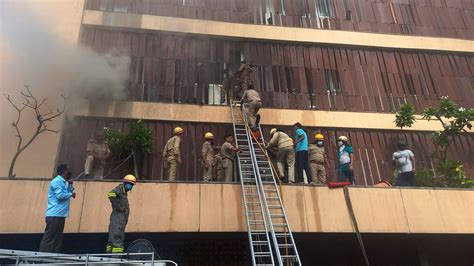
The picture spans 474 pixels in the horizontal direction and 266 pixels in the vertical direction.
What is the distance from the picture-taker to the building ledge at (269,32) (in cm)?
1117

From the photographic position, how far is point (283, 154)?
335 inches

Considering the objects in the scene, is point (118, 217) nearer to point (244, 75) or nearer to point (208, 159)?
point (208, 159)

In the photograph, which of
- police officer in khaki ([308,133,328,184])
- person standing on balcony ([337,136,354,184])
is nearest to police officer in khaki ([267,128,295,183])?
police officer in khaki ([308,133,328,184])

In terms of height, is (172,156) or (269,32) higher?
(269,32)

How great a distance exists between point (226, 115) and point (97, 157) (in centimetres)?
346

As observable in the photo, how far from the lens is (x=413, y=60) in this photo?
12.2 m

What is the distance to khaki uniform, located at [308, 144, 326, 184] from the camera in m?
8.73

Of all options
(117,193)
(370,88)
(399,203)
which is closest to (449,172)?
(399,203)

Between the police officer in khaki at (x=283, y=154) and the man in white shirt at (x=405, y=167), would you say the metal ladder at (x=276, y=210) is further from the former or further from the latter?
the man in white shirt at (x=405, y=167)

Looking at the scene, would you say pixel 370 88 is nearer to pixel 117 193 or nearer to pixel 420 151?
pixel 420 151

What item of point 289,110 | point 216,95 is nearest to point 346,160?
point 289,110

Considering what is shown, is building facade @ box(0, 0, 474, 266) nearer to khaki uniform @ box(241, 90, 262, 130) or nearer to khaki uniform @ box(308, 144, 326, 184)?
khaki uniform @ box(241, 90, 262, 130)

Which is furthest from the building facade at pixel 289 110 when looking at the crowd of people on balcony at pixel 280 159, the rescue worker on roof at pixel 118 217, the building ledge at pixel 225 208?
the rescue worker on roof at pixel 118 217

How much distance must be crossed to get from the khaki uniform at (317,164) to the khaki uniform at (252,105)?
5.06 feet
